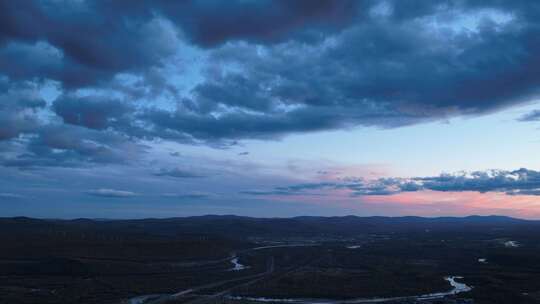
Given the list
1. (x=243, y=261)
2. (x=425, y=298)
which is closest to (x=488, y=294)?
(x=425, y=298)

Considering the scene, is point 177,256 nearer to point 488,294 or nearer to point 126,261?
point 126,261

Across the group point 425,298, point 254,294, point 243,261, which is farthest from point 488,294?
point 243,261

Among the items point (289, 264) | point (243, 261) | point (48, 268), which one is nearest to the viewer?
point (48, 268)

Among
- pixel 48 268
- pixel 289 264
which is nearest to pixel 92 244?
pixel 48 268

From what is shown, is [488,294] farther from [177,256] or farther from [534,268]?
[177,256]

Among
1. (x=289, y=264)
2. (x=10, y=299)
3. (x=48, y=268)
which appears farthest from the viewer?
(x=289, y=264)

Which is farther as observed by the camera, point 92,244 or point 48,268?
point 92,244

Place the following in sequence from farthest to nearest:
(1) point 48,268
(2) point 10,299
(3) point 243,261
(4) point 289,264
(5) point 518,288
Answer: (3) point 243,261 → (4) point 289,264 → (1) point 48,268 → (5) point 518,288 → (2) point 10,299

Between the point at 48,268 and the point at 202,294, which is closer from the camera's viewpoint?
the point at 202,294

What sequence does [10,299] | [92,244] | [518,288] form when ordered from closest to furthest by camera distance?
[10,299]
[518,288]
[92,244]
